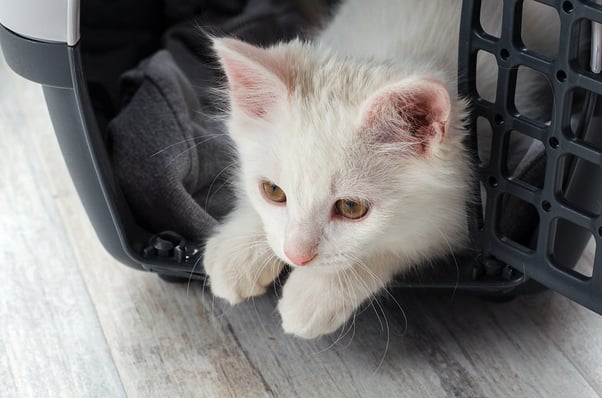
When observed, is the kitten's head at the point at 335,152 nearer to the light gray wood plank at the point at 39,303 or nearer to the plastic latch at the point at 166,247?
the plastic latch at the point at 166,247

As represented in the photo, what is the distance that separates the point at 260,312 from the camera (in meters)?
1.43

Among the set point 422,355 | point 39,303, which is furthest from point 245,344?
point 39,303

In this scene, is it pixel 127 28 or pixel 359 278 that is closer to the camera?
pixel 359 278

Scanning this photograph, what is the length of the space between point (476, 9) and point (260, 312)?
2.10ft

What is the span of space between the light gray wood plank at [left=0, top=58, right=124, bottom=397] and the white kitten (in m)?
0.29

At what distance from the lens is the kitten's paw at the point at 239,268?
4.11 ft

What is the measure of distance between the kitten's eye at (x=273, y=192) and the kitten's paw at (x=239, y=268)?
4.2 inches

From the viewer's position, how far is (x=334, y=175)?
3.58ft

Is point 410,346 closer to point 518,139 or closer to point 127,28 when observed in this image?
point 518,139

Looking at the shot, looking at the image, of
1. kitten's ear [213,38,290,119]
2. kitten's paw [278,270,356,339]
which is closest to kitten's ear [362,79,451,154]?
kitten's ear [213,38,290,119]

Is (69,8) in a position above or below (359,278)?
above

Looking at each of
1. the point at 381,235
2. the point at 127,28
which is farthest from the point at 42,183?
the point at 381,235

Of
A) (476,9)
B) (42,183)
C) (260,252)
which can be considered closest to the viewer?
(476,9)

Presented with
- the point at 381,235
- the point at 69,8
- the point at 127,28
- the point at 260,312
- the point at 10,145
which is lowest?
the point at 10,145
